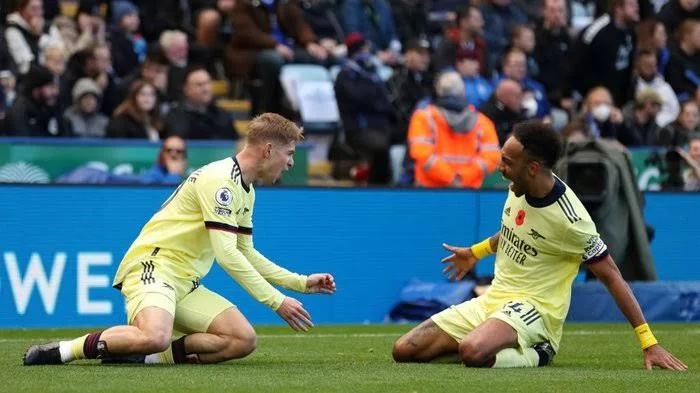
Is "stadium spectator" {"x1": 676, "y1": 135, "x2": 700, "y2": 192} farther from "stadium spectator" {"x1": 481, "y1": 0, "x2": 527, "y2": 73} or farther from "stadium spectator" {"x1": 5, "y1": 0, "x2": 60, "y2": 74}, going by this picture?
"stadium spectator" {"x1": 5, "y1": 0, "x2": 60, "y2": 74}

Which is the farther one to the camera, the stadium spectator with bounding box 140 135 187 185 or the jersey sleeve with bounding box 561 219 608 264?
the stadium spectator with bounding box 140 135 187 185

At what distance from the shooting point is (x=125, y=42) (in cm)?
2002

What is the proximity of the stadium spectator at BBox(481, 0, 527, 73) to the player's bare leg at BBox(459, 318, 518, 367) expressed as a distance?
12387 millimetres

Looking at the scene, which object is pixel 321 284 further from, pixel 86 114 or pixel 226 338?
pixel 86 114

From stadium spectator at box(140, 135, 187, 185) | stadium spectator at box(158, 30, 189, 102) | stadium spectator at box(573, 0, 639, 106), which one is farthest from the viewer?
stadium spectator at box(573, 0, 639, 106)

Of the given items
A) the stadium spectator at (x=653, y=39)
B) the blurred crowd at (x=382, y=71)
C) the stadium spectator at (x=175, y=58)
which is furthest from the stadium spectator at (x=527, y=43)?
the stadium spectator at (x=175, y=58)

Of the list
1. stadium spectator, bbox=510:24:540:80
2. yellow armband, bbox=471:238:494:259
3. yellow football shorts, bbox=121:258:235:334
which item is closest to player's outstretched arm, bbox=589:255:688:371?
yellow armband, bbox=471:238:494:259

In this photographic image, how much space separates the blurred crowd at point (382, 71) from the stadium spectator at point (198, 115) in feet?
0.05

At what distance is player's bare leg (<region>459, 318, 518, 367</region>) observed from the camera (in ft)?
32.3

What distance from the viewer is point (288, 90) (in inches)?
786

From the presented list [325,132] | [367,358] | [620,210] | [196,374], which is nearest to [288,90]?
[325,132]

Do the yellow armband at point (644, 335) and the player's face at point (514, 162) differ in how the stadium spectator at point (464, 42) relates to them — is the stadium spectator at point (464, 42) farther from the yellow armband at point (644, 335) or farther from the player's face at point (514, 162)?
the yellow armband at point (644, 335)

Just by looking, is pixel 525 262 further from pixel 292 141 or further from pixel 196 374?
pixel 196 374

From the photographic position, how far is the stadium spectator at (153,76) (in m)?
18.8
